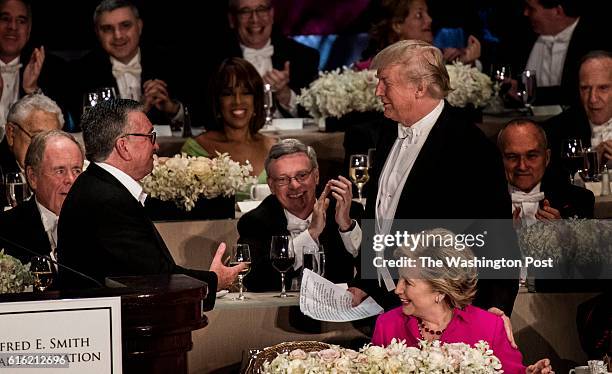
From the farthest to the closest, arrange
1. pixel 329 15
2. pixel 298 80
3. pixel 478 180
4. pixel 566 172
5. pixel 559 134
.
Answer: pixel 329 15 < pixel 298 80 < pixel 559 134 < pixel 566 172 < pixel 478 180

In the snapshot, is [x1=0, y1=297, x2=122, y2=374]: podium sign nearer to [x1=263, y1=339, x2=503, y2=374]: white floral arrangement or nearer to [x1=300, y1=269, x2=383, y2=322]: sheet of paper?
[x1=263, y1=339, x2=503, y2=374]: white floral arrangement

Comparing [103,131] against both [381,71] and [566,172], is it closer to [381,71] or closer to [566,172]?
[381,71]

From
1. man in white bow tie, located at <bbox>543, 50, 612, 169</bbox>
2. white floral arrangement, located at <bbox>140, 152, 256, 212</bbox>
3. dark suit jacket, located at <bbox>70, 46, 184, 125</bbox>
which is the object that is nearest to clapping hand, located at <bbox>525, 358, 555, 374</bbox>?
white floral arrangement, located at <bbox>140, 152, 256, 212</bbox>

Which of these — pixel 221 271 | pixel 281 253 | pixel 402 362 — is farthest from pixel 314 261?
pixel 402 362

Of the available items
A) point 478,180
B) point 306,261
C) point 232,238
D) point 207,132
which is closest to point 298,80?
point 207,132

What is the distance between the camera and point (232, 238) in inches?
230

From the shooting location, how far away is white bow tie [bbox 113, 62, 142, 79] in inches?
297

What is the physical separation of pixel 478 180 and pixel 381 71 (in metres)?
0.53

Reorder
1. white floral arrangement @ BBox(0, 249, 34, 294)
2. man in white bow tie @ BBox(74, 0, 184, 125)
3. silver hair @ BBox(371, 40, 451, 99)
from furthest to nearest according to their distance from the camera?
1. man in white bow tie @ BBox(74, 0, 184, 125)
2. silver hair @ BBox(371, 40, 451, 99)
3. white floral arrangement @ BBox(0, 249, 34, 294)

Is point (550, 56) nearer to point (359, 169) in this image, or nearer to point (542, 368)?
point (359, 169)

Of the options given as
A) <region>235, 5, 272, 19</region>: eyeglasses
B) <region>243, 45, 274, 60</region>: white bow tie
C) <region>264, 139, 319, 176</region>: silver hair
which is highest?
<region>235, 5, 272, 19</region>: eyeglasses

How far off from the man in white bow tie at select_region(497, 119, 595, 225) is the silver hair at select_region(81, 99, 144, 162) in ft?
7.01

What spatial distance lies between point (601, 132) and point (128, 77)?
104 inches

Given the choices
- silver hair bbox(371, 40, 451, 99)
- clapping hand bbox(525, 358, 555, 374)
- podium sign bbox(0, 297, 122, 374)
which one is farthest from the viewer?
silver hair bbox(371, 40, 451, 99)
